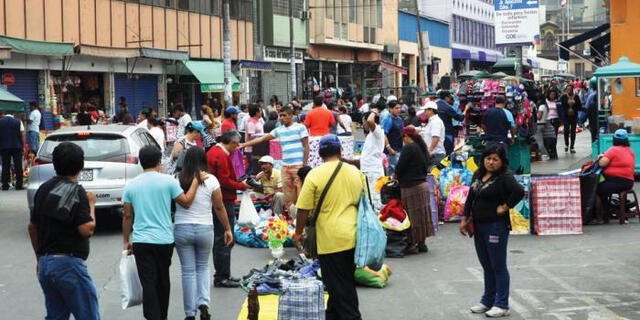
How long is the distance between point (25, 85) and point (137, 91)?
23.5 feet

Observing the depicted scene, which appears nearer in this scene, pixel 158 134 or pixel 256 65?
pixel 158 134

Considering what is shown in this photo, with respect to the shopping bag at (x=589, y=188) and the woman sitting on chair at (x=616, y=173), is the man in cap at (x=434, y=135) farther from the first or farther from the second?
the woman sitting on chair at (x=616, y=173)

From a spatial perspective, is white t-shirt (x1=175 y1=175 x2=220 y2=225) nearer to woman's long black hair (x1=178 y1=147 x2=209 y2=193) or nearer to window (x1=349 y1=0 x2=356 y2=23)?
woman's long black hair (x1=178 y1=147 x2=209 y2=193)

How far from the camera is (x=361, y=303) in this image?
9.81 metres

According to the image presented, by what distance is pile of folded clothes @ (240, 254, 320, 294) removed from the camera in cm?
948

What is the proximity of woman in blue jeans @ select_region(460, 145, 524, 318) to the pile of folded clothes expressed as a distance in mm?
1654

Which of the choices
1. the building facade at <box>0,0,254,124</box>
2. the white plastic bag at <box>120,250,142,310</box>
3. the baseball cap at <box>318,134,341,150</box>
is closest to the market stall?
the baseball cap at <box>318,134,341,150</box>

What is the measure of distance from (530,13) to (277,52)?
24.5m

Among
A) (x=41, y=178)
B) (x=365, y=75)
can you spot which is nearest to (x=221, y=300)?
(x=41, y=178)

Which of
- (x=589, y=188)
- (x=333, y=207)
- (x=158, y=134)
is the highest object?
(x=158, y=134)

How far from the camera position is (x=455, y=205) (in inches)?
609

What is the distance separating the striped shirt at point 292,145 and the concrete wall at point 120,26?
53.3 ft

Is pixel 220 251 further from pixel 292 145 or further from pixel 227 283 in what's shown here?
pixel 292 145

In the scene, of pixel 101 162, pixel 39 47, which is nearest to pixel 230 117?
pixel 101 162
